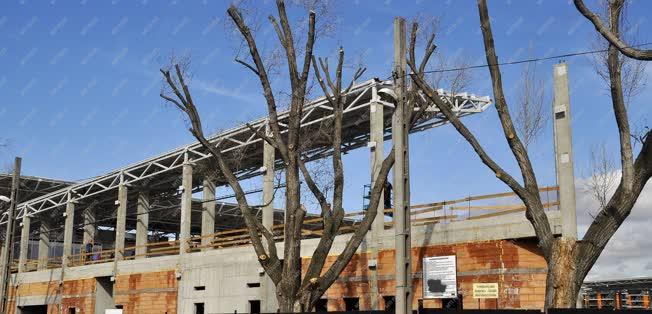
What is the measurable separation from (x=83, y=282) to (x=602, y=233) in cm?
3314

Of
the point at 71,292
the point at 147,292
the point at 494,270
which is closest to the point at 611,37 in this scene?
the point at 494,270

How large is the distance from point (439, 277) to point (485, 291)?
1845 mm

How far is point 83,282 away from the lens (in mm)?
41906

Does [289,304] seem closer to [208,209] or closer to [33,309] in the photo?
[208,209]

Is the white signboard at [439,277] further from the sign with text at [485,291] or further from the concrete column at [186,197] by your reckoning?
the concrete column at [186,197]

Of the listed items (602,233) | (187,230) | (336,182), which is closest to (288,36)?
(336,182)

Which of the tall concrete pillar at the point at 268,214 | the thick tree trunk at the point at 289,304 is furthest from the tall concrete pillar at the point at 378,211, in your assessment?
the tall concrete pillar at the point at 268,214

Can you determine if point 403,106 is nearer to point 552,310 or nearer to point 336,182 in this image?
point 552,310

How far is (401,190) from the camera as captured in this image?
50.0 feet

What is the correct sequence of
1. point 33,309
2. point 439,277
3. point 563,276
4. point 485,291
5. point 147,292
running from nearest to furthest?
point 563,276, point 485,291, point 439,277, point 147,292, point 33,309

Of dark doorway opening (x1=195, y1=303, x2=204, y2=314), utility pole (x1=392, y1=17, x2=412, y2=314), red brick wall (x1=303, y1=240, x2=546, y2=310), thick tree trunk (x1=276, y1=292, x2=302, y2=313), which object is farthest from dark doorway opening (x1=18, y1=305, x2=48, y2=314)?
utility pole (x1=392, y1=17, x2=412, y2=314)

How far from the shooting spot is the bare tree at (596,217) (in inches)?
645

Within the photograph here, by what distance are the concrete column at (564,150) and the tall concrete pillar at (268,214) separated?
12.8m

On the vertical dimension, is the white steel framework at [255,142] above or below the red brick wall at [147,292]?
above
